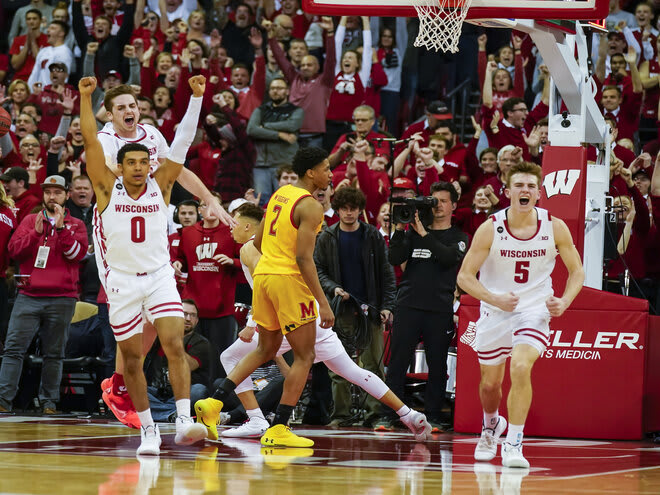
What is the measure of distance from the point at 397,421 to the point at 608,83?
7350 millimetres

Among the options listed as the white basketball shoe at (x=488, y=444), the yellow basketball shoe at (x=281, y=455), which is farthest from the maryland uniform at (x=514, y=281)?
the yellow basketball shoe at (x=281, y=455)

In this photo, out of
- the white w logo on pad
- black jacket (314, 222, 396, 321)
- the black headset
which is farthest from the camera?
the black headset

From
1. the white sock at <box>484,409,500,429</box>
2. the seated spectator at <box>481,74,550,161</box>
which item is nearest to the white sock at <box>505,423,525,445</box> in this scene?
the white sock at <box>484,409,500,429</box>

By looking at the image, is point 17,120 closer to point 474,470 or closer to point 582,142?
point 582,142

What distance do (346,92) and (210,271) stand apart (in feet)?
17.2

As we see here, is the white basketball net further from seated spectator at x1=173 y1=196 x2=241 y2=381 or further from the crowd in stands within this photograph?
seated spectator at x1=173 y1=196 x2=241 y2=381

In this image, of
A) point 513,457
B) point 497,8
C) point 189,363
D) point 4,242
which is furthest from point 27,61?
point 513,457

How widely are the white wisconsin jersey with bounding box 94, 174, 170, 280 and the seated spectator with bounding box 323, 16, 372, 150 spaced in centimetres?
921

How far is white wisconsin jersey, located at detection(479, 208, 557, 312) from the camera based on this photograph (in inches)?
341

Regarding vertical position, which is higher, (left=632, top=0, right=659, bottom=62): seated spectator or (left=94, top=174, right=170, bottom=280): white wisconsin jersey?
(left=632, top=0, right=659, bottom=62): seated spectator

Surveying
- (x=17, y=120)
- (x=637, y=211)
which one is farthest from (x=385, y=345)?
(x=17, y=120)

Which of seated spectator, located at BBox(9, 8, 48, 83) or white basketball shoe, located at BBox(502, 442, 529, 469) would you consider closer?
white basketball shoe, located at BBox(502, 442, 529, 469)


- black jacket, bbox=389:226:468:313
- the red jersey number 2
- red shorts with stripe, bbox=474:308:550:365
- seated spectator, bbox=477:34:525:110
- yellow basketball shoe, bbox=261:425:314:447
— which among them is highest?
seated spectator, bbox=477:34:525:110

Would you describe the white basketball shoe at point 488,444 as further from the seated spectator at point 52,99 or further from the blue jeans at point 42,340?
the seated spectator at point 52,99
